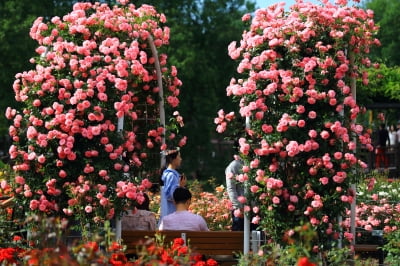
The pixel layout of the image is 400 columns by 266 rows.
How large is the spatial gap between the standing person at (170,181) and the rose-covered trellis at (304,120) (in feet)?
3.20

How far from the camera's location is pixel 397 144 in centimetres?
2450

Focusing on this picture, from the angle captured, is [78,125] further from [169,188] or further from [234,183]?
[234,183]

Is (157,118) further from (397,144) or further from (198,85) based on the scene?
(198,85)

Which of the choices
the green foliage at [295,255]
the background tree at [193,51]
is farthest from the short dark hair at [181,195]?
the background tree at [193,51]

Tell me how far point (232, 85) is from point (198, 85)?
1111 inches

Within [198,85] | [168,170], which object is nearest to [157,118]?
[168,170]

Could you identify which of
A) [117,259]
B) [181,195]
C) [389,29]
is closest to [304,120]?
[181,195]

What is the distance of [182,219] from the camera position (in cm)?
882

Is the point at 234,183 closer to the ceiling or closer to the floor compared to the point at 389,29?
closer to the floor

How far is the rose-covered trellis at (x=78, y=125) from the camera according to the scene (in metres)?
8.78

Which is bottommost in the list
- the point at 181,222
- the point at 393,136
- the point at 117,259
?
the point at 117,259

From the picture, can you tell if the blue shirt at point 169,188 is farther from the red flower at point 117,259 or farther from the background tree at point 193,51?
the background tree at point 193,51

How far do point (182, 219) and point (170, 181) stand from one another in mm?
783

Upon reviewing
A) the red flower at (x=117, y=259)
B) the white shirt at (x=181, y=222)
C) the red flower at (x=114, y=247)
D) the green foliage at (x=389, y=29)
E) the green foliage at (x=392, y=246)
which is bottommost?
the red flower at (x=117, y=259)
